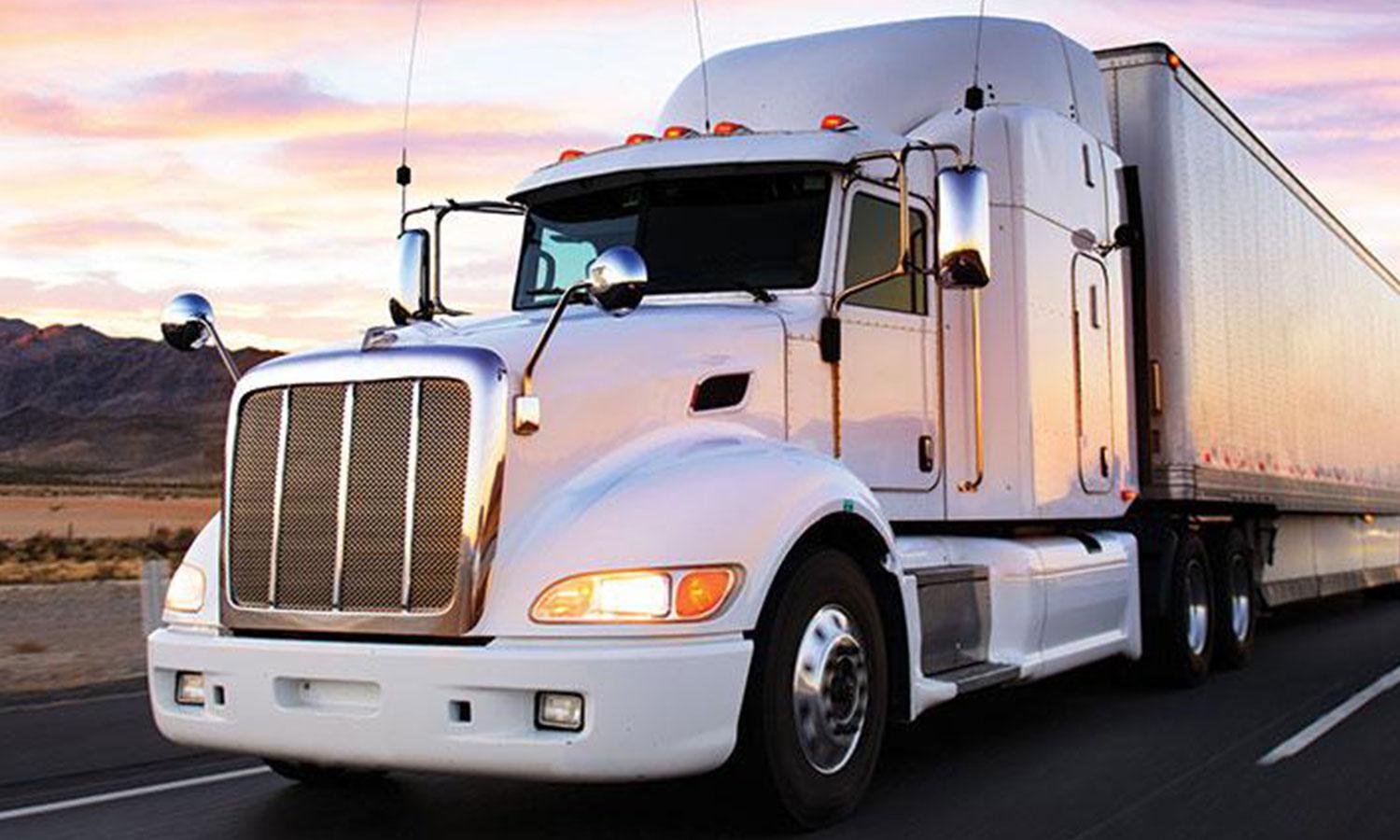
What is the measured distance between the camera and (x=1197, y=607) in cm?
1140

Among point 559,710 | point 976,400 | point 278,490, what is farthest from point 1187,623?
point 278,490

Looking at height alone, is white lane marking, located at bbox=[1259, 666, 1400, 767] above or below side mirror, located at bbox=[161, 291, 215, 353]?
below

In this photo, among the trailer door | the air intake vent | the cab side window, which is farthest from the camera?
the trailer door

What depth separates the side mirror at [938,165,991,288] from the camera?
23.5 ft

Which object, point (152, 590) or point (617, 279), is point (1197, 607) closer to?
point (617, 279)

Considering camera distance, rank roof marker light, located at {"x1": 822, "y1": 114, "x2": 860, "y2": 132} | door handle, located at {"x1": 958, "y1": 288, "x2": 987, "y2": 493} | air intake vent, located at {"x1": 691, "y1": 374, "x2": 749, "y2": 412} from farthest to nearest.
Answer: door handle, located at {"x1": 958, "y1": 288, "x2": 987, "y2": 493}, roof marker light, located at {"x1": 822, "y1": 114, "x2": 860, "y2": 132}, air intake vent, located at {"x1": 691, "y1": 374, "x2": 749, "y2": 412}

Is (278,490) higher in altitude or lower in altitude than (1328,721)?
higher

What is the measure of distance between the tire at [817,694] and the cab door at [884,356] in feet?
2.95

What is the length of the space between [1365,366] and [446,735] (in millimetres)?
14914

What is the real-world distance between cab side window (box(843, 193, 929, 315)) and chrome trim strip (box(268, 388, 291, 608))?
8.36 ft

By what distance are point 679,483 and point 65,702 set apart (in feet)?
23.9

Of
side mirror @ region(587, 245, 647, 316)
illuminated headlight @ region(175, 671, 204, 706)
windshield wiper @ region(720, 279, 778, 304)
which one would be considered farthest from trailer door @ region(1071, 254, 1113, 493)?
illuminated headlight @ region(175, 671, 204, 706)

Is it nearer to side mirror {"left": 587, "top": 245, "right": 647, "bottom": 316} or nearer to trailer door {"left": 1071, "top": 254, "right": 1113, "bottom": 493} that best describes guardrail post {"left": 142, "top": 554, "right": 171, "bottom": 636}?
trailer door {"left": 1071, "top": 254, "right": 1113, "bottom": 493}

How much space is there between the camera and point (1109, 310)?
10375mm
